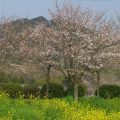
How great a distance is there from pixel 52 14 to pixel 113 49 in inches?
159

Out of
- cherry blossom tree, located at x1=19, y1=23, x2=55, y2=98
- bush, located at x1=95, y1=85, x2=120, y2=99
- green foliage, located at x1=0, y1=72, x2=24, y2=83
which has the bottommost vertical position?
bush, located at x1=95, y1=85, x2=120, y2=99

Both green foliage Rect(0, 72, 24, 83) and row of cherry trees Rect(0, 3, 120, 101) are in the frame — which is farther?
green foliage Rect(0, 72, 24, 83)

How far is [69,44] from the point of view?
23.4 metres

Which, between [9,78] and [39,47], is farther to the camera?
[9,78]

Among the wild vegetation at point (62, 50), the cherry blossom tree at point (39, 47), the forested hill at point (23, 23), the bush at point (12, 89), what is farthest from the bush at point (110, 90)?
the forested hill at point (23, 23)

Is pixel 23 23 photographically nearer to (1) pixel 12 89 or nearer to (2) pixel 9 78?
(2) pixel 9 78

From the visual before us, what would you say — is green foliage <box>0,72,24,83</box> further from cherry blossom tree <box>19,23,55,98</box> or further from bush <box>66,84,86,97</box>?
bush <box>66,84,86,97</box>

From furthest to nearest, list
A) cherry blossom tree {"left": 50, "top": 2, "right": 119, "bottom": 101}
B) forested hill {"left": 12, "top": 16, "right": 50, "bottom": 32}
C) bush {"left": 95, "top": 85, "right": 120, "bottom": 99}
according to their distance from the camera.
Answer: forested hill {"left": 12, "top": 16, "right": 50, "bottom": 32}, bush {"left": 95, "top": 85, "right": 120, "bottom": 99}, cherry blossom tree {"left": 50, "top": 2, "right": 119, "bottom": 101}

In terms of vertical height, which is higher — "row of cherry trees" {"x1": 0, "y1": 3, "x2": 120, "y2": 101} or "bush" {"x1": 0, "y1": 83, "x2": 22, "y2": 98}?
"row of cherry trees" {"x1": 0, "y1": 3, "x2": 120, "y2": 101}

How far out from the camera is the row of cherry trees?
23438mm

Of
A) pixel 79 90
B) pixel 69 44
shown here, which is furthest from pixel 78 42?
pixel 79 90

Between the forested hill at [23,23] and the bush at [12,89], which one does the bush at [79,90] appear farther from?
the forested hill at [23,23]

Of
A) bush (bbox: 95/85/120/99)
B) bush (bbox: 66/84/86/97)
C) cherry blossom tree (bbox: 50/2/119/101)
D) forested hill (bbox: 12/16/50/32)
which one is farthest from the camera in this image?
forested hill (bbox: 12/16/50/32)

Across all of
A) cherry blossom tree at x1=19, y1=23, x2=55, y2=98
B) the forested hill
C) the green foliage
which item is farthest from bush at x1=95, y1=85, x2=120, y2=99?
the green foliage
